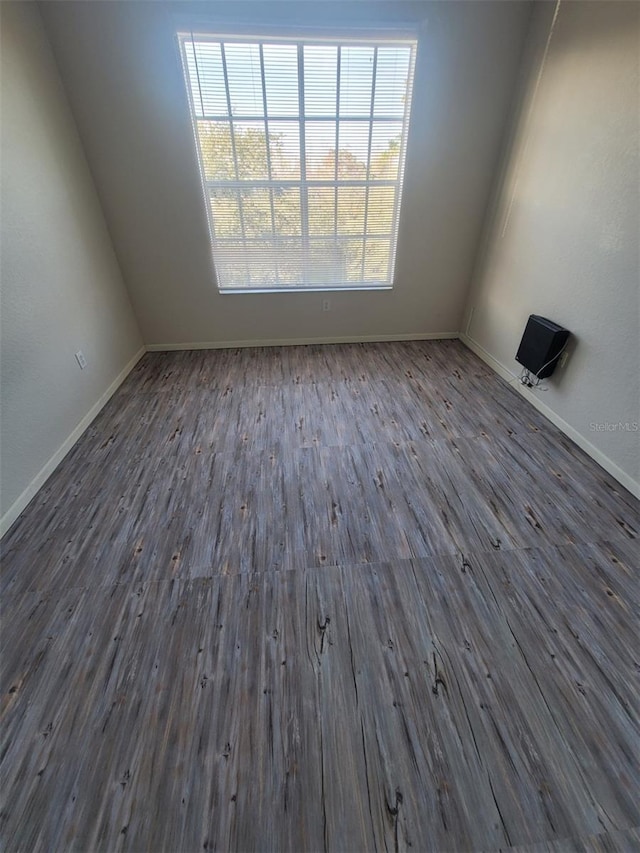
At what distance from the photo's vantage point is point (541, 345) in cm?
226

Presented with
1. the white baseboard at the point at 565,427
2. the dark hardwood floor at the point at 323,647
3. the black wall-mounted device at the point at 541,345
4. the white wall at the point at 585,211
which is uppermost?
the white wall at the point at 585,211

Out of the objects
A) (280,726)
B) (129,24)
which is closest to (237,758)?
(280,726)

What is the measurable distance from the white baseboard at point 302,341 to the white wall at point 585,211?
95 cm

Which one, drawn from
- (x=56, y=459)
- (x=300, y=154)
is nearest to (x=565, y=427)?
(x=300, y=154)

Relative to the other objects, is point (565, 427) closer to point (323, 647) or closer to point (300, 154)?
point (323, 647)

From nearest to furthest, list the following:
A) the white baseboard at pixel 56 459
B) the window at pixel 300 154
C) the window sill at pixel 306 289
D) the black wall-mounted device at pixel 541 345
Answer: the white baseboard at pixel 56 459 < the black wall-mounted device at pixel 541 345 < the window at pixel 300 154 < the window sill at pixel 306 289

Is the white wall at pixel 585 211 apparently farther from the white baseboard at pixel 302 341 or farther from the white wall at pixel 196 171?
the white baseboard at pixel 302 341

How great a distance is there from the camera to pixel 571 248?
6.89 ft

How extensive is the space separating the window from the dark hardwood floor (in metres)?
1.72

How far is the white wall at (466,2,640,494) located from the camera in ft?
5.76

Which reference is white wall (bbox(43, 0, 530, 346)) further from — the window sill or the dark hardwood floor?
the dark hardwood floor

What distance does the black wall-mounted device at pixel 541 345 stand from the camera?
217cm

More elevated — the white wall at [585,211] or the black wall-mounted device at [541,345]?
the white wall at [585,211]

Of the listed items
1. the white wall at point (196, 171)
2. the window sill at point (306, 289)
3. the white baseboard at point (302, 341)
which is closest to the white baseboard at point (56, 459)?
the white baseboard at point (302, 341)
